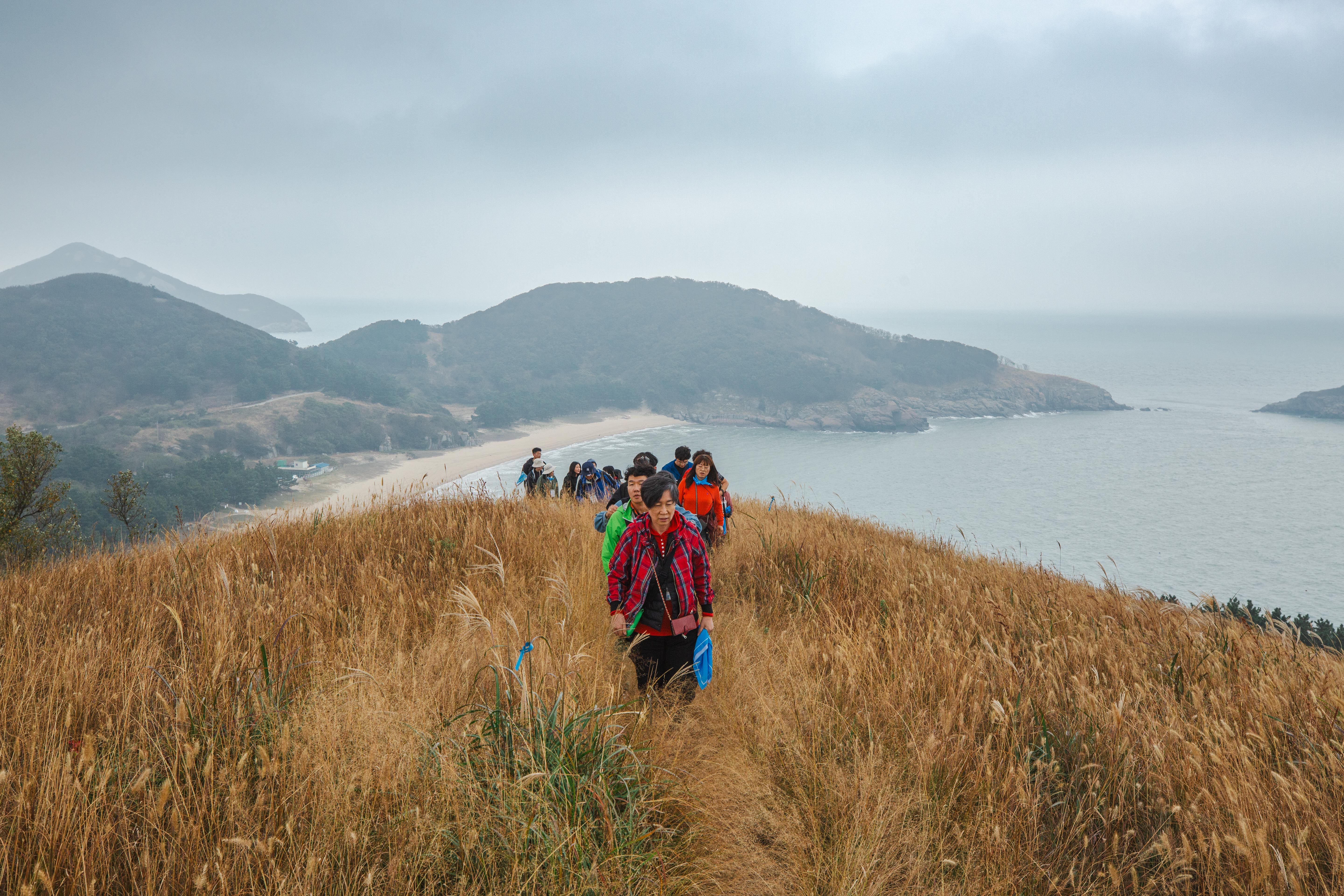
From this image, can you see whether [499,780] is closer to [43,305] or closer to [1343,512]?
[1343,512]

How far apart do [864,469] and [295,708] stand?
99.3m

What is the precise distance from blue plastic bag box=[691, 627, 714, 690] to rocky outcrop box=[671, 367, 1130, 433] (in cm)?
14085

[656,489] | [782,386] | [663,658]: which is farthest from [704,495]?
[782,386]

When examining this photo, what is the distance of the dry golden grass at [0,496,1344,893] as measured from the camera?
6.26ft

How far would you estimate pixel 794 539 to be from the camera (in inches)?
270

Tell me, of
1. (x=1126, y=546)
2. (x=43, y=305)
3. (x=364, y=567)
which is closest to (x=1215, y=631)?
(x=364, y=567)

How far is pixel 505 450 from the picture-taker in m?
121

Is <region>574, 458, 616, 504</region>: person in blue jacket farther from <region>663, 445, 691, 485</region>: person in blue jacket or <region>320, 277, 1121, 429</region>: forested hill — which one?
<region>320, 277, 1121, 429</region>: forested hill

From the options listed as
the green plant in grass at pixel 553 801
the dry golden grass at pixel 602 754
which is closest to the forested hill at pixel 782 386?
the dry golden grass at pixel 602 754

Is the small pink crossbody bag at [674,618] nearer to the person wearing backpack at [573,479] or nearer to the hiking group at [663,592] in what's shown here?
the hiking group at [663,592]

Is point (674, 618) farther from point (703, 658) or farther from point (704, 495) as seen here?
point (704, 495)

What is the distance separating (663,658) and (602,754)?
1276 mm

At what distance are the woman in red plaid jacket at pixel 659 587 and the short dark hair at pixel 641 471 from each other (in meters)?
1.54

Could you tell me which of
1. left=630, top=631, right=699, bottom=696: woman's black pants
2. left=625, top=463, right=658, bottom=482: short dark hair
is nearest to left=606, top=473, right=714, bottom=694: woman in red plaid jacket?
left=630, top=631, right=699, bottom=696: woman's black pants
